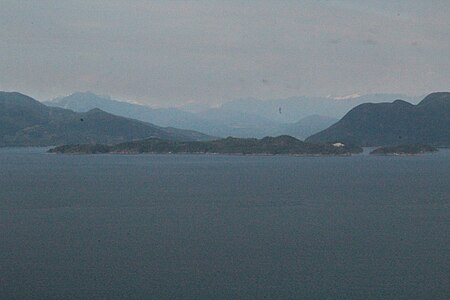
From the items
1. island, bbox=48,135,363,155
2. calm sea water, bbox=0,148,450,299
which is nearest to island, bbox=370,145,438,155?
island, bbox=48,135,363,155

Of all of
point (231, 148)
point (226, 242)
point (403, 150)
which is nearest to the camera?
A: point (226, 242)

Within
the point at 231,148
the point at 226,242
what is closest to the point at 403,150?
the point at 231,148

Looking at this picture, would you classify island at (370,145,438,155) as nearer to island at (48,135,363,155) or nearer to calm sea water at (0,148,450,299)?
island at (48,135,363,155)

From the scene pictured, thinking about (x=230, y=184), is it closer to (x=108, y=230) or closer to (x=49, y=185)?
(x=49, y=185)

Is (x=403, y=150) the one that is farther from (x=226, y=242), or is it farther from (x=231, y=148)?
(x=226, y=242)

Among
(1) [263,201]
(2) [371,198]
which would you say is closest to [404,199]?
(2) [371,198]

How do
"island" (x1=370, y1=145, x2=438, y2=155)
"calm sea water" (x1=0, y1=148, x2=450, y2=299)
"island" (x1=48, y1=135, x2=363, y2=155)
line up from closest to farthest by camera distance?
1. "calm sea water" (x1=0, y1=148, x2=450, y2=299)
2. "island" (x1=370, y1=145, x2=438, y2=155)
3. "island" (x1=48, y1=135, x2=363, y2=155)
